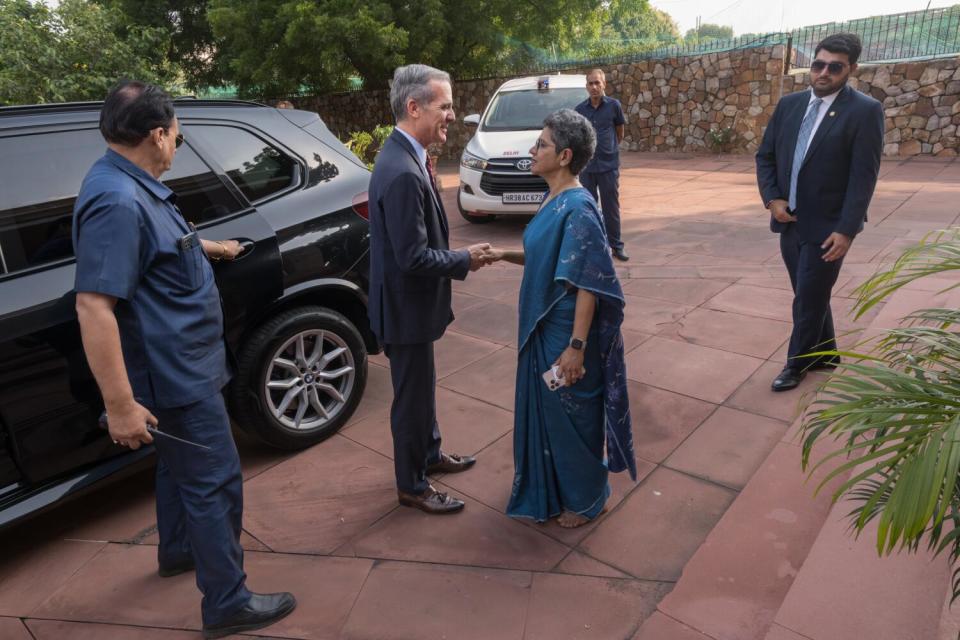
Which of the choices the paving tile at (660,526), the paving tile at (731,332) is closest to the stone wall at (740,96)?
the paving tile at (731,332)

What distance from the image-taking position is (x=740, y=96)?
45.9ft

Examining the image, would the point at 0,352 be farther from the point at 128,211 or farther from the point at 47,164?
the point at 128,211

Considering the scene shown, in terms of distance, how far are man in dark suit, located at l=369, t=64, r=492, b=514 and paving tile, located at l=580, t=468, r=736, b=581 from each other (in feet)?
2.32

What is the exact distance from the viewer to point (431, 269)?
261 centimetres

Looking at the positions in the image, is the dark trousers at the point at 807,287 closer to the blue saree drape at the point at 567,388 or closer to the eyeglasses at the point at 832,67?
the eyeglasses at the point at 832,67

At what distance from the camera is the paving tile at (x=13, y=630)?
8.16 feet

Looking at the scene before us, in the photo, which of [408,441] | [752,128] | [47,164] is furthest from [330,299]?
[752,128]

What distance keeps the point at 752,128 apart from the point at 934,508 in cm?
1411

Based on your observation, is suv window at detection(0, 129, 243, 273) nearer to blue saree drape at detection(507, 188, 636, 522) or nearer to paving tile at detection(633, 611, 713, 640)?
blue saree drape at detection(507, 188, 636, 522)

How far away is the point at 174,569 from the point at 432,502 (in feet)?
3.48

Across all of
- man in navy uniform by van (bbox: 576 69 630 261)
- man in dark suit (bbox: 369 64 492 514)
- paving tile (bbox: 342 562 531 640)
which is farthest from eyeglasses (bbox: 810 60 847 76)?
man in navy uniform by van (bbox: 576 69 630 261)

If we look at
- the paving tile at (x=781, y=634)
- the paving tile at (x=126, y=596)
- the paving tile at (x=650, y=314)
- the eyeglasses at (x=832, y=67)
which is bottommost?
the paving tile at (x=650, y=314)

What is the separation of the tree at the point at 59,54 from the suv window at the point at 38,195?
8515 millimetres

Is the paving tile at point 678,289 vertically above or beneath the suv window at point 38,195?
beneath
